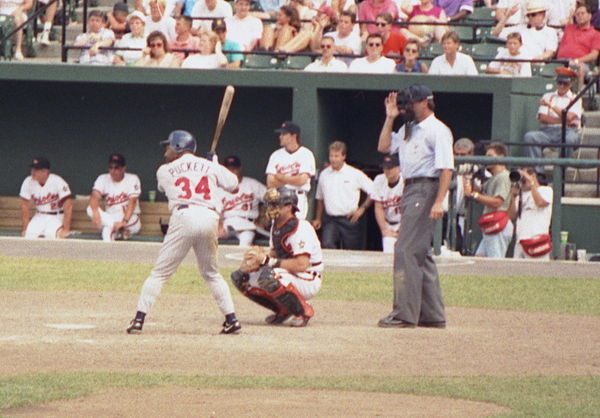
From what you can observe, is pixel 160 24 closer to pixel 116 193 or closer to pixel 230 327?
pixel 116 193

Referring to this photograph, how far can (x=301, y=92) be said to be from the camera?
55.1 ft

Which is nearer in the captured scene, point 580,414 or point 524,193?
point 580,414

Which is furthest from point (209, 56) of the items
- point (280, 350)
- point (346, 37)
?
point (280, 350)

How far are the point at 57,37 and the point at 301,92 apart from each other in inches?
175

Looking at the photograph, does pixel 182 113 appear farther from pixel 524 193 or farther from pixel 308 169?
pixel 524 193

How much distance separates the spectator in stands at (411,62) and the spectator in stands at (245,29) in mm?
2094

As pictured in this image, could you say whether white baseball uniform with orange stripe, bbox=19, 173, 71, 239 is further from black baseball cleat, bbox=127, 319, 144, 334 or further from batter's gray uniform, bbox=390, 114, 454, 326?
batter's gray uniform, bbox=390, 114, 454, 326

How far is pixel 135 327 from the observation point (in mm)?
8781

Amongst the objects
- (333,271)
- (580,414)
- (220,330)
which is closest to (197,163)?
(220,330)

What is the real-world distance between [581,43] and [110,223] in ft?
20.9

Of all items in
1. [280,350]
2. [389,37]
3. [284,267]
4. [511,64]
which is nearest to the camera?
[280,350]

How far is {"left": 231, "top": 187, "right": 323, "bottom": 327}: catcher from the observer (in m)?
9.17

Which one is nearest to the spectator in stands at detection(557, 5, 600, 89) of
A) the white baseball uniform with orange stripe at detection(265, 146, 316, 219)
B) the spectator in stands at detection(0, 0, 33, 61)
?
the white baseball uniform with orange stripe at detection(265, 146, 316, 219)

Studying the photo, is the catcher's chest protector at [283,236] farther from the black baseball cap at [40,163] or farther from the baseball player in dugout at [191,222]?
the black baseball cap at [40,163]
